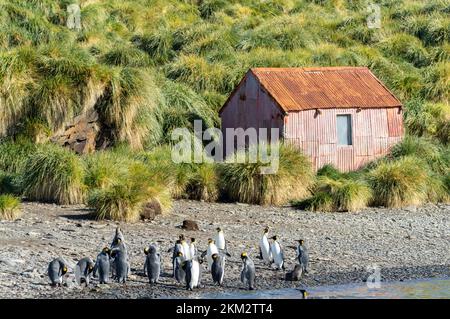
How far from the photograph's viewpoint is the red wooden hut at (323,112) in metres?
22.3

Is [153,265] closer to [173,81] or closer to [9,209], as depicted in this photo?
[9,209]

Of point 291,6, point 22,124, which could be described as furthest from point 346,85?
point 291,6

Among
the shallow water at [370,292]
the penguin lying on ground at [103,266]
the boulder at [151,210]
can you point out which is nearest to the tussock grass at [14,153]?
the boulder at [151,210]

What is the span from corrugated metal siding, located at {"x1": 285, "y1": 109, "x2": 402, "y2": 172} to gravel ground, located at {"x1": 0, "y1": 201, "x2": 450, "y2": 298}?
8.98 ft

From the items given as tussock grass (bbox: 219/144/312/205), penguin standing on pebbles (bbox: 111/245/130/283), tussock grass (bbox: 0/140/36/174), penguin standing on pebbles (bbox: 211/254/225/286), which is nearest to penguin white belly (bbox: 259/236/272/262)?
penguin standing on pebbles (bbox: 211/254/225/286)

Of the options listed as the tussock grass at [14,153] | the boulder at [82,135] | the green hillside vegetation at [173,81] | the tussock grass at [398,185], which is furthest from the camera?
the boulder at [82,135]

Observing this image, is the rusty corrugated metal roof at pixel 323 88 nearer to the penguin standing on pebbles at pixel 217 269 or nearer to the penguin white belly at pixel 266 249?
the penguin white belly at pixel 266 249

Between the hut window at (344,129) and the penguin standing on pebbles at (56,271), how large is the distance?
1016 cm

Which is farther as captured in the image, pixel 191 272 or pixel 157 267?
pixel 157 267

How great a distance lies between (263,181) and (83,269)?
6777mm

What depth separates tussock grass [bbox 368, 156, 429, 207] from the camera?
807 inches

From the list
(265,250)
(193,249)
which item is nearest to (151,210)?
(193,249)

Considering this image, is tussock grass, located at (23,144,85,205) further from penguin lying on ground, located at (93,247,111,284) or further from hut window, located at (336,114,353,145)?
hut window, located at (336,114,353,145)

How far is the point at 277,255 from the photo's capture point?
1559 centimetres
